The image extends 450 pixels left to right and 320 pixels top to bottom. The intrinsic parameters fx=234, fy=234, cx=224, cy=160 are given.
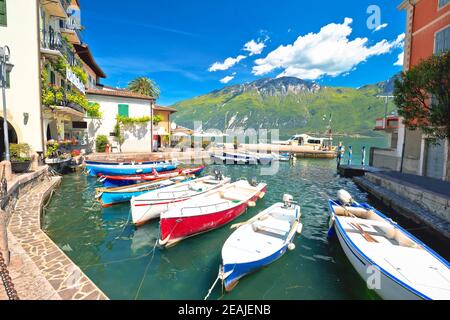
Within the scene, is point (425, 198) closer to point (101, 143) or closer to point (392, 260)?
point (392, 260)

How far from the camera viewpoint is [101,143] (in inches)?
1219

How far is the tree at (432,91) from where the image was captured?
1273 cm

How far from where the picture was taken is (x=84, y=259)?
26.8 ft

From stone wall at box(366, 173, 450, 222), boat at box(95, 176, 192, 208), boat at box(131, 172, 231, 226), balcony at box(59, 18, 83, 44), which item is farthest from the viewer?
balcony at box(59, 18, 83, 44)

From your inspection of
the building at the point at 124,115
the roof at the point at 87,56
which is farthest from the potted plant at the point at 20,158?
the roof at the point at 87,56

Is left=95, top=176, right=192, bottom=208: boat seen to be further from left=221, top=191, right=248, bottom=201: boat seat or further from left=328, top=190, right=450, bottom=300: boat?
left=328, top=190, right=450, bottom=300: boat

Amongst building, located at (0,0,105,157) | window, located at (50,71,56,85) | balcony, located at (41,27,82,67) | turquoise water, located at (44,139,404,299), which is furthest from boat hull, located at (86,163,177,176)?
balcony, located at (41,27,82,67)

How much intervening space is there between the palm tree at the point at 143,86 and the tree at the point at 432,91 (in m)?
47.8

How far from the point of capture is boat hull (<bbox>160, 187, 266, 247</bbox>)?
8953 millimetres

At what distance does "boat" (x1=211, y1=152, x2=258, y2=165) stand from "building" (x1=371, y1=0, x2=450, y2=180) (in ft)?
58.0

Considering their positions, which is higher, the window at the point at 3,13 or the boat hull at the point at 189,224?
the window at the point at 3,13

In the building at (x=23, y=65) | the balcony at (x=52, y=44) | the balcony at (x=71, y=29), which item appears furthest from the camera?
the balcony at (x=71, y=29)

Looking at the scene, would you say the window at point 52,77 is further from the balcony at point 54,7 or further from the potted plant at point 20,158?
the potted plant at point 20,158
